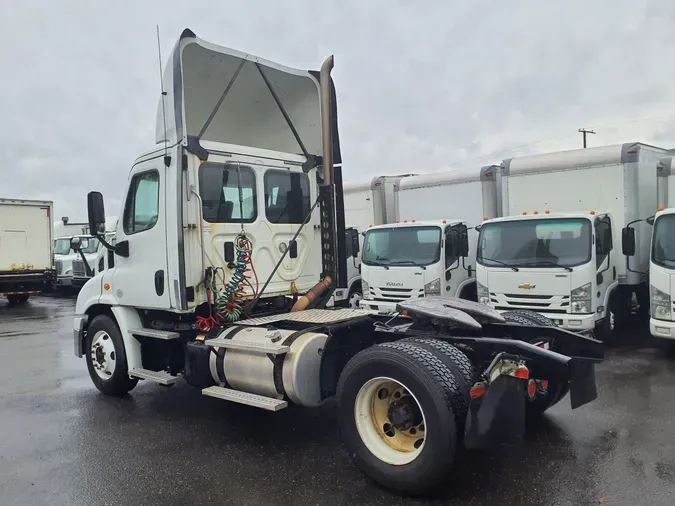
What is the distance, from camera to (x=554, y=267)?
8.40 metres

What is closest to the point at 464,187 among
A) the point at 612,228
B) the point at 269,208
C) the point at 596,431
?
the point at 612,228

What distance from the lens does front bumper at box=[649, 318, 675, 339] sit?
7430 millimetres

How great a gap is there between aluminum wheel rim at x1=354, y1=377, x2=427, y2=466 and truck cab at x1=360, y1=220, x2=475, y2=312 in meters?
5.62

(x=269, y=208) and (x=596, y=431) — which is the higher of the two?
(x=269, y=208)

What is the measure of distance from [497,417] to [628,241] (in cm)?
575

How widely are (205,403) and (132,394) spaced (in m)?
1.07

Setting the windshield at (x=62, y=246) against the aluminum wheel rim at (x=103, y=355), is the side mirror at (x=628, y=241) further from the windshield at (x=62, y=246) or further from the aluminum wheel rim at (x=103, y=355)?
the windshield at (x=62, y=246)

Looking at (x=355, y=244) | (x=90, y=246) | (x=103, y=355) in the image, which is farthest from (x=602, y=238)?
(x=90, y=246)

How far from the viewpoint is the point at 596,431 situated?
507 cm

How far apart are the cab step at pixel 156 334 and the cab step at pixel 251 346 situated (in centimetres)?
49

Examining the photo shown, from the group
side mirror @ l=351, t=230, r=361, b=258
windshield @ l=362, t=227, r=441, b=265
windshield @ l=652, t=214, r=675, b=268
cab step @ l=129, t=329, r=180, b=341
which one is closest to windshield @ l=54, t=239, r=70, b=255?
side mirror @ l=351, t=230, r=361, b=258

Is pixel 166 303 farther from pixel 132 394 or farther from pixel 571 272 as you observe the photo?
pixel 571 272

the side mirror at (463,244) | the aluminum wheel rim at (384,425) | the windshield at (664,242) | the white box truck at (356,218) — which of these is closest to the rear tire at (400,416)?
the aluminum wheel rim at (384,425)

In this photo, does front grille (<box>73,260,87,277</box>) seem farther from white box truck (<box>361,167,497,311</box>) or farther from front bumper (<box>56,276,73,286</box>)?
white box truck (<box>361,167,497,311</box>)
